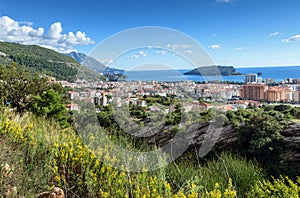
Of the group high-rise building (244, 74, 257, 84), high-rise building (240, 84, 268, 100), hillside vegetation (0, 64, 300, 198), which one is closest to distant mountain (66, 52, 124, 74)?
hillside vegetation (0, 64, 300, 198)

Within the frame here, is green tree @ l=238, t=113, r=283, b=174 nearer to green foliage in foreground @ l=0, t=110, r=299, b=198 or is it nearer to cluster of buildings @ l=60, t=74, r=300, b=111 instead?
cluster of buildings @ l=60, t=74, r=300, b=111

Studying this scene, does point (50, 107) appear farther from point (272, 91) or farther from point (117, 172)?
point (272, 91)

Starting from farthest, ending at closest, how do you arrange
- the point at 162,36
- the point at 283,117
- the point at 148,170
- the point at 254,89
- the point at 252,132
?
the point at 254,89 < the point at 283,117 < the point at 252,132 < the point at 162,36 < the point at 148,170

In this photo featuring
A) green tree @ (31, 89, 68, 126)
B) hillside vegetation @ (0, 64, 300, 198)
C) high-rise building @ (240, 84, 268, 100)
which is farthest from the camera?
green tree @ (31, 89, 68, 126)

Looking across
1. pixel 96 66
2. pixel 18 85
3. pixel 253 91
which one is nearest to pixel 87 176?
pixel 96 66

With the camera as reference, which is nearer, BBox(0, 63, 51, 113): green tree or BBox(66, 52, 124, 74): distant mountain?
BBox(66, 52, 124, 74): distant mountain

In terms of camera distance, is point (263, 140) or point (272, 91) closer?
point (263, 140)

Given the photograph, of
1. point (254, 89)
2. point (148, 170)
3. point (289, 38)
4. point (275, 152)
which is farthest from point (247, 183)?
point (289, 38)

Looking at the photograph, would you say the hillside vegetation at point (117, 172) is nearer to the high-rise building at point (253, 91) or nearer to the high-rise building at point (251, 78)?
the high-rise building at point (253, 91)

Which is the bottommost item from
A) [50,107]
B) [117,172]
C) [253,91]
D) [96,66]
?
[117,172]

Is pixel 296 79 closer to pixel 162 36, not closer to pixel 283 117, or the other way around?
pixel 283 117

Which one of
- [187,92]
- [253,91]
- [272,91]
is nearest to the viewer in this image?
[187,92]
